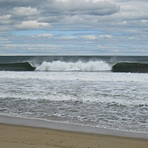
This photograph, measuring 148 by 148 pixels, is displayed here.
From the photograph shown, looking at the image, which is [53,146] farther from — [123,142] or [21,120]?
[21,120]

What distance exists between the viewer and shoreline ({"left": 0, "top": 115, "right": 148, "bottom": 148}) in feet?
20.7

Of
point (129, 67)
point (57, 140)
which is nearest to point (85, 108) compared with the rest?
point (57, 140)

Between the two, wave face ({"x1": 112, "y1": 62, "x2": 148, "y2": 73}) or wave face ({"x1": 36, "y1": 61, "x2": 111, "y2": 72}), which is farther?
wave face ({"x1": 36, "y1": 61, "x2": 111, "y2": 72})

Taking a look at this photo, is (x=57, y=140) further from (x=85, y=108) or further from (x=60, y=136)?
(x=85, y=108)

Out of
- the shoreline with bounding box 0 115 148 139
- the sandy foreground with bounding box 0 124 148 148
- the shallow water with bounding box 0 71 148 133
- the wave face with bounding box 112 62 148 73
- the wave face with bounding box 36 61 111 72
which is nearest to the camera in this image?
the sandy foreground with bounding box 0 124 148 148

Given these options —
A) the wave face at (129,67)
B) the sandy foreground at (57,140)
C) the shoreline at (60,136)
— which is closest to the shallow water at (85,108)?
the shoreline at (60,136)

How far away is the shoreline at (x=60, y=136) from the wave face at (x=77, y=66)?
30605 millimetres

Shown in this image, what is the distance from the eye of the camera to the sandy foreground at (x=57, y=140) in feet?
20.4

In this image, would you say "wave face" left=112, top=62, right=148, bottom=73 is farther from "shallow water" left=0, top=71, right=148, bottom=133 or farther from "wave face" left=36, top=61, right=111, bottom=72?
"shallow water" left=0, top=71, right=148, bottom=133

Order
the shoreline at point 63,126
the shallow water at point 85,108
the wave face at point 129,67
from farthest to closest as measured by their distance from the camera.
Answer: the wave face at point 129,67, the shallow water at point 85,108, the shoreline at point 63,126

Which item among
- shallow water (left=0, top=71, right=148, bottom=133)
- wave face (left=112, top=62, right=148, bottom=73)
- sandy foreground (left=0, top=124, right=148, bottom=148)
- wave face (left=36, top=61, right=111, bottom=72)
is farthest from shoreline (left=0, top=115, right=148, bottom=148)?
wave face (left=36, top=61, right=111, bottom=72)

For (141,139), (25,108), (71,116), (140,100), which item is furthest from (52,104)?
(141,139)

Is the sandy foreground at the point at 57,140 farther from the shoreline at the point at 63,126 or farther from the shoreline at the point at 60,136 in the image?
the shoreline at the point at 63,126

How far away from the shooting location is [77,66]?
41375 millimetres
